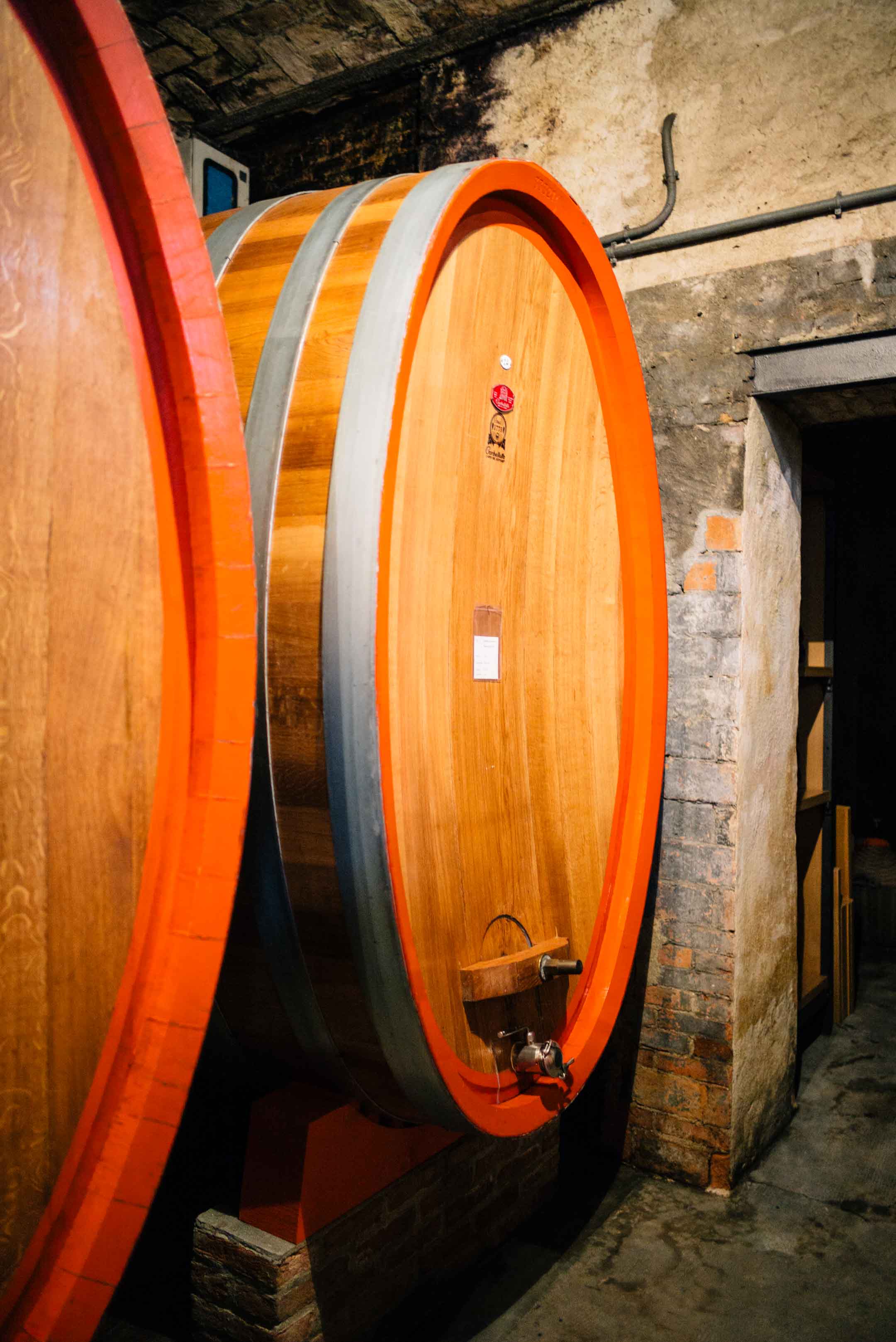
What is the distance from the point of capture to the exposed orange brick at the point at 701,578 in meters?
2.87

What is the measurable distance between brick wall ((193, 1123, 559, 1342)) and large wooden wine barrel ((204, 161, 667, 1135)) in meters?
0.41

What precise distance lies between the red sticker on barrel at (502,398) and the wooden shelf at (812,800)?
256 centimetres

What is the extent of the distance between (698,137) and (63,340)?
2.63 metres

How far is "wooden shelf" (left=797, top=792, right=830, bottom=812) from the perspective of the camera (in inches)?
150

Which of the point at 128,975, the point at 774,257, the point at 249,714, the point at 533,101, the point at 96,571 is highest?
the point at 533,101

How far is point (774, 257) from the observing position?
2.76 metres

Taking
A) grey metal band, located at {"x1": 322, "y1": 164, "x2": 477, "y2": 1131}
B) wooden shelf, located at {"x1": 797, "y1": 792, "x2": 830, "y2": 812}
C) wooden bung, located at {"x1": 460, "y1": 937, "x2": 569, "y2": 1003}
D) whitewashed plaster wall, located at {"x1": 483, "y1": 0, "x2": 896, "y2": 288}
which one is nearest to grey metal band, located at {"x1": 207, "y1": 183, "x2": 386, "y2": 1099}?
grey metal band, located at {"x1": 322, "y1": 164, "x2": 477, "y2": 1131}

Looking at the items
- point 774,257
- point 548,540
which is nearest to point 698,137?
point 774,257

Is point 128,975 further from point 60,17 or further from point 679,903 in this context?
point 679,903

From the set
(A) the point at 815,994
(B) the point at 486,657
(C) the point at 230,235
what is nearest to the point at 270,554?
(B) the point at 486,657

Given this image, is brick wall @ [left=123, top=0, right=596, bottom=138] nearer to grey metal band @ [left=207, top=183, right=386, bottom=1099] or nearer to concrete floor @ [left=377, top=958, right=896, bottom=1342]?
grey metal band @ [left=207, top=183, right=386, bottom=1099]

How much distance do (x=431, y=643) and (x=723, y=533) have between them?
161 cm

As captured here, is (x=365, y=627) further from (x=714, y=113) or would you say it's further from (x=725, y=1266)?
(x=714, y=113)

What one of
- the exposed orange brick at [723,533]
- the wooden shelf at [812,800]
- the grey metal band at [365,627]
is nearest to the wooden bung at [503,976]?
the grey metal band at [365,627]
